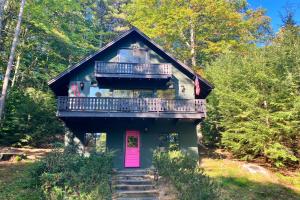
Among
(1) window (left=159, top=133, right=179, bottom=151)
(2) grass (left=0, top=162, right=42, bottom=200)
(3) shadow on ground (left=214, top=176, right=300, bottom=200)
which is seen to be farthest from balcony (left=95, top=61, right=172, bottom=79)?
(3) shadow on ground (left=214, top=176, right=300, bottom=200)

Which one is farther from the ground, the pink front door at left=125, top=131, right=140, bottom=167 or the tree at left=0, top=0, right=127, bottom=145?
the tree at left=0, top=0, right=127, bottom=145

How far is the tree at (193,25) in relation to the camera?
26578 millimetres

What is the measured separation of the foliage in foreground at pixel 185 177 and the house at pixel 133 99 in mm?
3314

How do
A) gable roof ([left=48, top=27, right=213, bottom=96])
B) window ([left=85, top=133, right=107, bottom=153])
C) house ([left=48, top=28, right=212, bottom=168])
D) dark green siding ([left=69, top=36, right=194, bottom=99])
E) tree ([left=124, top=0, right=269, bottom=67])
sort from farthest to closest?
tree ([left=124, top=0, right=269, bottom=67]) < dark green siding ([left=69, top=36, right=194, bottom=99]) < gable roof ([left=48, top=27, right=213, bottom=96]) < window ([left=85, top=133, right=107, bottom=153]) < house ([left=48, top=28, right=212, bottom=168])

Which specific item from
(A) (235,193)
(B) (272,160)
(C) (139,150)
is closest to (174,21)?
(C) (139,150)

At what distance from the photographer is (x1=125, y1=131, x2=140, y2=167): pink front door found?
61.1 feet

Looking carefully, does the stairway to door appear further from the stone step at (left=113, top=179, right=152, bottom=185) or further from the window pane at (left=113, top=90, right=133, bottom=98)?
the window pane at (left=113, top=90, right=133, bottom=98)

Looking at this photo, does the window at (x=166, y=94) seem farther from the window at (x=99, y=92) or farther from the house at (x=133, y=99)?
the window at (x=99, y=92)

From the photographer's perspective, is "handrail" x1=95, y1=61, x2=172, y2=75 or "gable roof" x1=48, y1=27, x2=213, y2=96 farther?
"gable roof" x1=48, y1=27, x2=213, y2=96

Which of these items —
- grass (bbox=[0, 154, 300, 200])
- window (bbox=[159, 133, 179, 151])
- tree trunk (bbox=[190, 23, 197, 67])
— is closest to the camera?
grass (bbox=[0, 154, 300, 200])

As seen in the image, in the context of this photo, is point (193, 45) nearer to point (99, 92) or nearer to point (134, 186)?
point (99, 92)

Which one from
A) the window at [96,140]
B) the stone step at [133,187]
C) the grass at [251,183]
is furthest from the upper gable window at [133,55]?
the stone step at [133,187]

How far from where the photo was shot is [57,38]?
2753 cm

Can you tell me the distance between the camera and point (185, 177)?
1188cm
